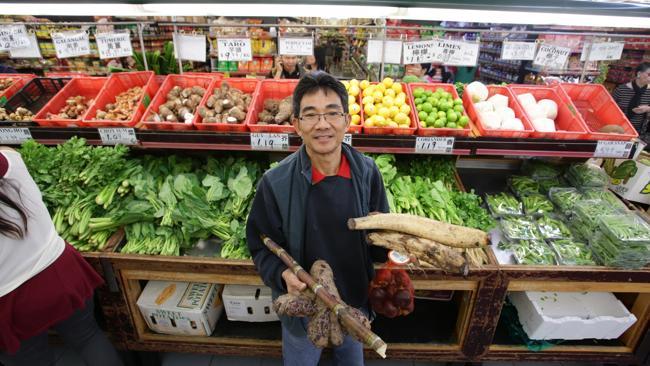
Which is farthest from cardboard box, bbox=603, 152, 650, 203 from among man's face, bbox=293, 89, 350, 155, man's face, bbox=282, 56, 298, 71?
man's face, bbox=282, 56, 298, 71

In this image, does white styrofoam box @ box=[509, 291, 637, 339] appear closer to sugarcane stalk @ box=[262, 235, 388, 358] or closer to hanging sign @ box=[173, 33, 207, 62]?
sugarcane stalk @ box=[262, 235, 388, 358]

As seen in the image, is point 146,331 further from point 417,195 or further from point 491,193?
point 491,193

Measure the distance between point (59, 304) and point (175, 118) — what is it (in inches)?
59.2

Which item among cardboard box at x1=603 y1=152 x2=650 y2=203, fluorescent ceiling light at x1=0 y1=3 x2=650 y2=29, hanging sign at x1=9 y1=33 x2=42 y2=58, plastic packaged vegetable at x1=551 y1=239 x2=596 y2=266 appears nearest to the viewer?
fluorescent ceiling light at x1=0 y1=3 x2=650 y2=29

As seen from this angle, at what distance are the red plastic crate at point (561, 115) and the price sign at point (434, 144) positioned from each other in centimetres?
61

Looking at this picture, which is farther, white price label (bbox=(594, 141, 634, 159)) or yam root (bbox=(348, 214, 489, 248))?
white price label (bbox=(594, 141, 634, 159))

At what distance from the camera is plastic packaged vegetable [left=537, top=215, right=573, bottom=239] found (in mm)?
2648

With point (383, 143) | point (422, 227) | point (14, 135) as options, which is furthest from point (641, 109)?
point (14, 135)

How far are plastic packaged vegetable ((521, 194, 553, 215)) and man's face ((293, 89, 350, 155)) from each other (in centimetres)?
213

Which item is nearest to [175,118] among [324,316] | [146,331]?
[146,331]

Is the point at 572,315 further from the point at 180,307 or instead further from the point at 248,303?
the point at 180,307

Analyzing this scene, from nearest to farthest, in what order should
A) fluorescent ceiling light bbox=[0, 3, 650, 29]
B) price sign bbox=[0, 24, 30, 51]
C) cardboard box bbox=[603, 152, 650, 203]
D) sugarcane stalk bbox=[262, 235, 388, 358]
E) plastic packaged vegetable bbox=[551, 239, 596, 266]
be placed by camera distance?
sugarcane stalk bbox=[262, 235, 388, 358]
fluorescent ceiling light bbox=[0, 3, 650, 29]
plastic packaged vegetable bbox=[551, 239, 596, 266]
price sign bbox=[0, 24, 30, 51]
cardboard box bbox=[603, 152, 650, 203]

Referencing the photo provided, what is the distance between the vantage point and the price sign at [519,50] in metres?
3.01

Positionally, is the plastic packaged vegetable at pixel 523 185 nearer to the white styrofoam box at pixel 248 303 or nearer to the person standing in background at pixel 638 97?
the white styrofoam box at pixel 248 303
